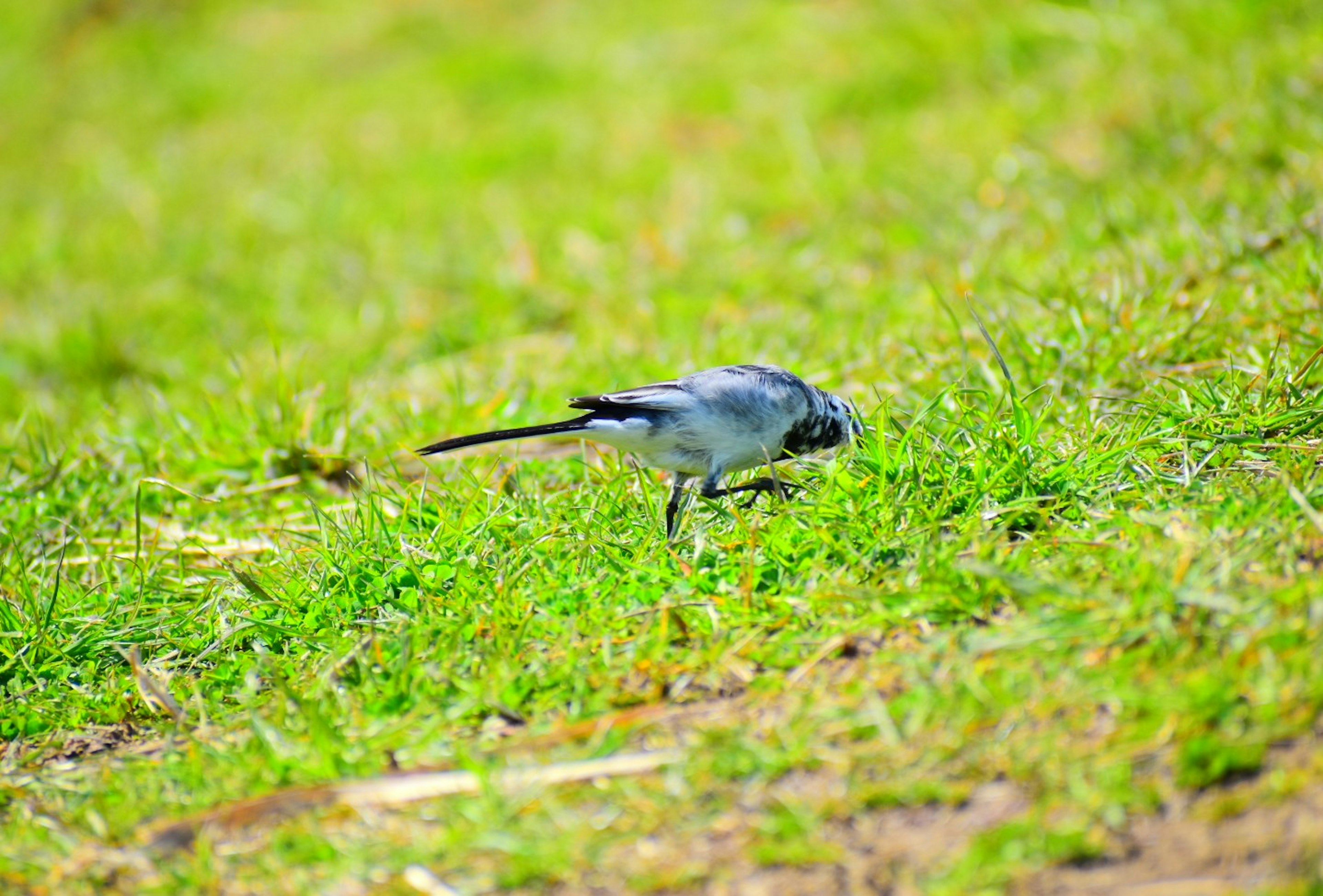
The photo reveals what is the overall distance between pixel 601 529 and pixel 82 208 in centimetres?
721

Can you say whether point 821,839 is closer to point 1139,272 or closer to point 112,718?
point 112,718

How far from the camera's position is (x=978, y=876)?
2.04m

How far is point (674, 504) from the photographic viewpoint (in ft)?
11.3

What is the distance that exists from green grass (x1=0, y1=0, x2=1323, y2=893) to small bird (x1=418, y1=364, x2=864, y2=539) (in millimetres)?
134

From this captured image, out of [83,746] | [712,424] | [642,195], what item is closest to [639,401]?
[712,424]

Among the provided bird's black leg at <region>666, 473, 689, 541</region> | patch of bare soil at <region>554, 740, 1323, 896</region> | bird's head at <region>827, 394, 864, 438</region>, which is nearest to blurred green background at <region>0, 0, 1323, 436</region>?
bird's head at <region>827, 394, 864, 438</region>

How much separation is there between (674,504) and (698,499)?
0.07 meters

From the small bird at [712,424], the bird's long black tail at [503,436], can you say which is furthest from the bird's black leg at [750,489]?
the bird's long black tail at [503,436]

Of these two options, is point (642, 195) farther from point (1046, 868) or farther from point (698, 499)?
point (1046, 868)

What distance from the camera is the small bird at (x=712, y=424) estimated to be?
337 cm

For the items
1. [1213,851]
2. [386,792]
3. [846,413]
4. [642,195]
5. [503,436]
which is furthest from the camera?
[642,195]

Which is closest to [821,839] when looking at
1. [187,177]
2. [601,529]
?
[601,529]

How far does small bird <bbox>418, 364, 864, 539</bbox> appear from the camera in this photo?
11.1 ft

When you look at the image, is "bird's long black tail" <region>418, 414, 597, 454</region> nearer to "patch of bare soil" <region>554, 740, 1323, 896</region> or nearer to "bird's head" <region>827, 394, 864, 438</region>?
"bird's head" <region>827, 394, 864, 438</region>
